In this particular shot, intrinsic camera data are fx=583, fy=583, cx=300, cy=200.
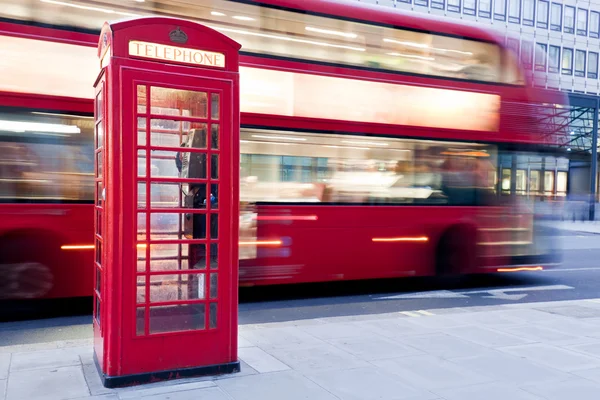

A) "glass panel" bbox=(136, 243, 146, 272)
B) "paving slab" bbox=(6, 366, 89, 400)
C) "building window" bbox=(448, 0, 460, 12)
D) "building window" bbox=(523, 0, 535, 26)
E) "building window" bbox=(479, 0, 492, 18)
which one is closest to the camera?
"paving slab" bbox=(6, 366, 89, 400)

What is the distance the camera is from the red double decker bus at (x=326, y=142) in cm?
642

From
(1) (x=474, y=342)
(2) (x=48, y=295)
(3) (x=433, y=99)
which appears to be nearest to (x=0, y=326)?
(2) (x=48, y=295)

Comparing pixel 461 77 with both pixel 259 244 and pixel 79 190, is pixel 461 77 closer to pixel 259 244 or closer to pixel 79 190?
pixel 259 244

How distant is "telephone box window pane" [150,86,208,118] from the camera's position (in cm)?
421

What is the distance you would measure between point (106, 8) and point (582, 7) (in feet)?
154

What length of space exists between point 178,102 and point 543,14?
1799 inches

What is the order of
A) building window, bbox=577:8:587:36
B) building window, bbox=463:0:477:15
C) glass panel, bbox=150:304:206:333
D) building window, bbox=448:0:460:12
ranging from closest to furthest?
glass panel, bbox=150:304:206:333, building window, bbox=448:0:460:12, building window, bbox=463:0:477:15, building window, bbox=577:8:587:36

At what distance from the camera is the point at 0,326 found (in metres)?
6.42

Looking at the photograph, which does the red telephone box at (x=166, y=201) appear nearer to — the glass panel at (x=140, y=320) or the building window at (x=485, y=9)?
the glass panel at (x=140, y=320)

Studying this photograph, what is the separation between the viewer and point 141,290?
422 centimetres

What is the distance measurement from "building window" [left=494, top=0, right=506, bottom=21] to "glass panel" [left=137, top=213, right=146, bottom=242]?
43252mm

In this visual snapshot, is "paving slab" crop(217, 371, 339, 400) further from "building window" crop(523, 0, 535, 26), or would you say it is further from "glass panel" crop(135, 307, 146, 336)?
"building window" crop(523, 0, 535, 26)

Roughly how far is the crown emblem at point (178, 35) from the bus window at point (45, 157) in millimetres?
2819

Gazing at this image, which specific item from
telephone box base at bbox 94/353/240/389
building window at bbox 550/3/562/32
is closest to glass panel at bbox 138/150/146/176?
telephone box base at bbox 94/353/240/389
